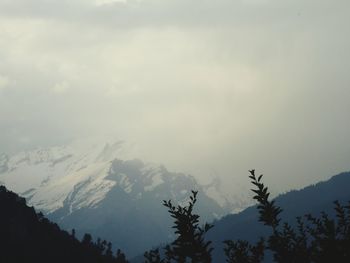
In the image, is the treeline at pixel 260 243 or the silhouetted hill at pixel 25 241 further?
the silhouetted hill at pixel 25 241

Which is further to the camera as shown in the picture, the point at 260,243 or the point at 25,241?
the point at 25,241

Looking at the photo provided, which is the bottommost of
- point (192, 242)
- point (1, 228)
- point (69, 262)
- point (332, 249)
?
point (332, 249)

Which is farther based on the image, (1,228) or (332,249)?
(1,228)

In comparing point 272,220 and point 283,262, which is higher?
point 272,220

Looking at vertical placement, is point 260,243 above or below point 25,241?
below

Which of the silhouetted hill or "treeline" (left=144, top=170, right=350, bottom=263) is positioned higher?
the silhouetted hill

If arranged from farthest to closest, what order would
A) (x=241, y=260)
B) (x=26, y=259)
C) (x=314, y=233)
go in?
(x=26, y=259), (x=314, y=233), (x=241, y=260)

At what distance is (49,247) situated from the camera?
632 ft

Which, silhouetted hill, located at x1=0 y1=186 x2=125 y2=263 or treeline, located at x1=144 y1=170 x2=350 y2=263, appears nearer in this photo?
treeline, located at x1=144 y1=170 x2=350 y2=263

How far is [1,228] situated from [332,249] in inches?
6631

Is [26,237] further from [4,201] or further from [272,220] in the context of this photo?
[272,220]

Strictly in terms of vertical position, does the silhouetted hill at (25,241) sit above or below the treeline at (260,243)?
above

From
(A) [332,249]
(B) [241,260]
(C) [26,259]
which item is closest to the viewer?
(A) [332,249]

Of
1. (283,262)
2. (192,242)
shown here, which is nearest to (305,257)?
(283,262)
